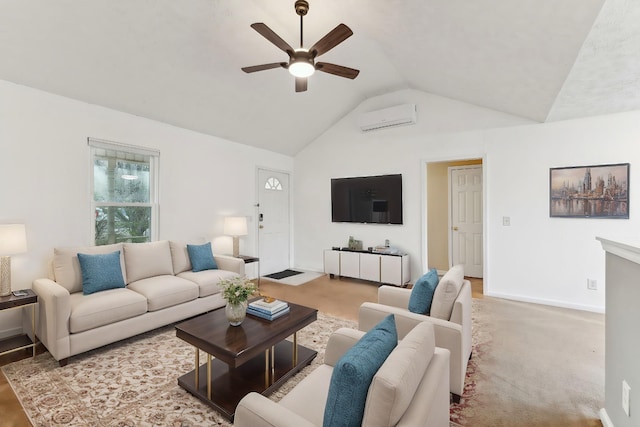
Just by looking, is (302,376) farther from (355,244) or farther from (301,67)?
(355,244)

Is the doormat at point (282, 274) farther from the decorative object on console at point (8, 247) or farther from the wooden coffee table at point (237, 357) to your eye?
the decorative object on console at point (8, 247)

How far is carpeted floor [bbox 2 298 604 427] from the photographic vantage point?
6.07 feet

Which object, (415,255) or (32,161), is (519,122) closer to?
(415,255)

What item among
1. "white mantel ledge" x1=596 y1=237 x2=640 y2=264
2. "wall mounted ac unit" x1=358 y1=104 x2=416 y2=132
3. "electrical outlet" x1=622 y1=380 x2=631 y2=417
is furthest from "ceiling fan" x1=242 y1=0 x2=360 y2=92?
"electrical outlet" x1=622 y1=380 x2=631 y2=417

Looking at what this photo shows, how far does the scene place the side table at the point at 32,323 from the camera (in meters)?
2.49

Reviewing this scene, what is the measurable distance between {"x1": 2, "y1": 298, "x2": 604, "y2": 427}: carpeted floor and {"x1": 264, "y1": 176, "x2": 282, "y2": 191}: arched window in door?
128 inches

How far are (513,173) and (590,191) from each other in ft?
2.81

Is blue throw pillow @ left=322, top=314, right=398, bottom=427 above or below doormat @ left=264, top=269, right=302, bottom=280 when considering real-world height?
above

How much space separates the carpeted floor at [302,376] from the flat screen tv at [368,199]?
247cm

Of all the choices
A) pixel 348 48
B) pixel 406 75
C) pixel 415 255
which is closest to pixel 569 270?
pixel 415 255

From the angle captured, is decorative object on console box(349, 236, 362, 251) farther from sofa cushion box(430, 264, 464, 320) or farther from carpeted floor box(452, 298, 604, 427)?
sofa cushion box(430, 264, 464, 320)

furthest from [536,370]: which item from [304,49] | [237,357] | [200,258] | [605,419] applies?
[200,258]

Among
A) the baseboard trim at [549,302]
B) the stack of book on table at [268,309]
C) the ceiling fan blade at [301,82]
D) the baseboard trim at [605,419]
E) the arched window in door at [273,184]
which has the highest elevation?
the ceiling fan blade at [301,82]

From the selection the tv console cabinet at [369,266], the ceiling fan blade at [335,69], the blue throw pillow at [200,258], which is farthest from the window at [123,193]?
the tv console cabinet at [369,266]
